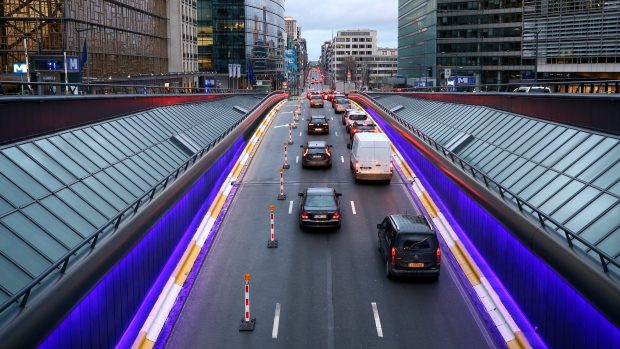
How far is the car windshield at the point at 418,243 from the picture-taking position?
1903cm

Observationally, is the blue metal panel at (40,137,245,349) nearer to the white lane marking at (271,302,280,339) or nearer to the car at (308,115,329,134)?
the white lane marking at (271,302,280,339)

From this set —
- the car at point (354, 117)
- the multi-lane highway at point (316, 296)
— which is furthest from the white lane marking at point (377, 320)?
the car at point (354, 117)

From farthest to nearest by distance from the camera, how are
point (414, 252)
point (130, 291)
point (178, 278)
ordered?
point (178, 278), point (414, 252), point (130, 291)

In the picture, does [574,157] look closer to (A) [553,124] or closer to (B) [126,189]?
(A) [553,124]

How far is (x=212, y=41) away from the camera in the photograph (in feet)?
476

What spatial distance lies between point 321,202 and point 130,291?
11.2m

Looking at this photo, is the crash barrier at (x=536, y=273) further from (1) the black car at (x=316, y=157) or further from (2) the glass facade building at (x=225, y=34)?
(2) the glass facade building at (x=225, y=34)

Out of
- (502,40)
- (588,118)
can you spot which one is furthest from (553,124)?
(502,40)

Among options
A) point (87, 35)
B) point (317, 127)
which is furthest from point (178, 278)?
point (87, 35)

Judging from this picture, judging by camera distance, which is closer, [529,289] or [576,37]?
[529,289]

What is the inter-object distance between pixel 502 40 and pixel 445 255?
11305 cm

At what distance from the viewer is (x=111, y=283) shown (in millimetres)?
14148

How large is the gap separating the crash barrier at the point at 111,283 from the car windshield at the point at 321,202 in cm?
492

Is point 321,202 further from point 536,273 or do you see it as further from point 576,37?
point 576,37
